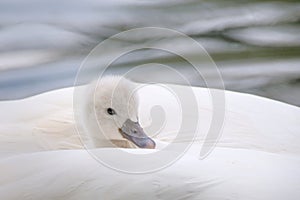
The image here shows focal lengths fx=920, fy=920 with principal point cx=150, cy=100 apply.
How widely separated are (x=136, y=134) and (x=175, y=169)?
1.20 ft

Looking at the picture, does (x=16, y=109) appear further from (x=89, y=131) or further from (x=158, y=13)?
(x=158, y=13)

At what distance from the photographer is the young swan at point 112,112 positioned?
6.88 feet

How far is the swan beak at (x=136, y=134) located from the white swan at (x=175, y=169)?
0.15ft

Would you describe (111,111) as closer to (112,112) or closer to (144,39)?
(112,112)

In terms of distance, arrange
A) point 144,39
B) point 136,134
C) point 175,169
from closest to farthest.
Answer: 1. point 175,169
2. point 136,134
3. point 144,39

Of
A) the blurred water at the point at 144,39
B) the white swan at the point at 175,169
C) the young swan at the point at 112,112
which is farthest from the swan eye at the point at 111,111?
the blurred water at the point at 144,39

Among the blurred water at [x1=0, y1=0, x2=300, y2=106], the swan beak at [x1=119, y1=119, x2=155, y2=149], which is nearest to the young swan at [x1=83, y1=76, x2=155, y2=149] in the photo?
the swan beak at [x1=119, y1=119, x2=155, y2=149]

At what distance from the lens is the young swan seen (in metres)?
2.10

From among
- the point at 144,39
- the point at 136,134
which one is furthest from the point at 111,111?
the point at 144,39

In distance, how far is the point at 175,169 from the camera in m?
1.67

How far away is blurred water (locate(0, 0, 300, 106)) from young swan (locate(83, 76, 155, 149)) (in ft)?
0.85

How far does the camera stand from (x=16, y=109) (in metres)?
2.12

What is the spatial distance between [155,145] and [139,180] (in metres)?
0.28

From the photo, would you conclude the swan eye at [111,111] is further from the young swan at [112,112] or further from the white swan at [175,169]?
the white swan at [175,169]
